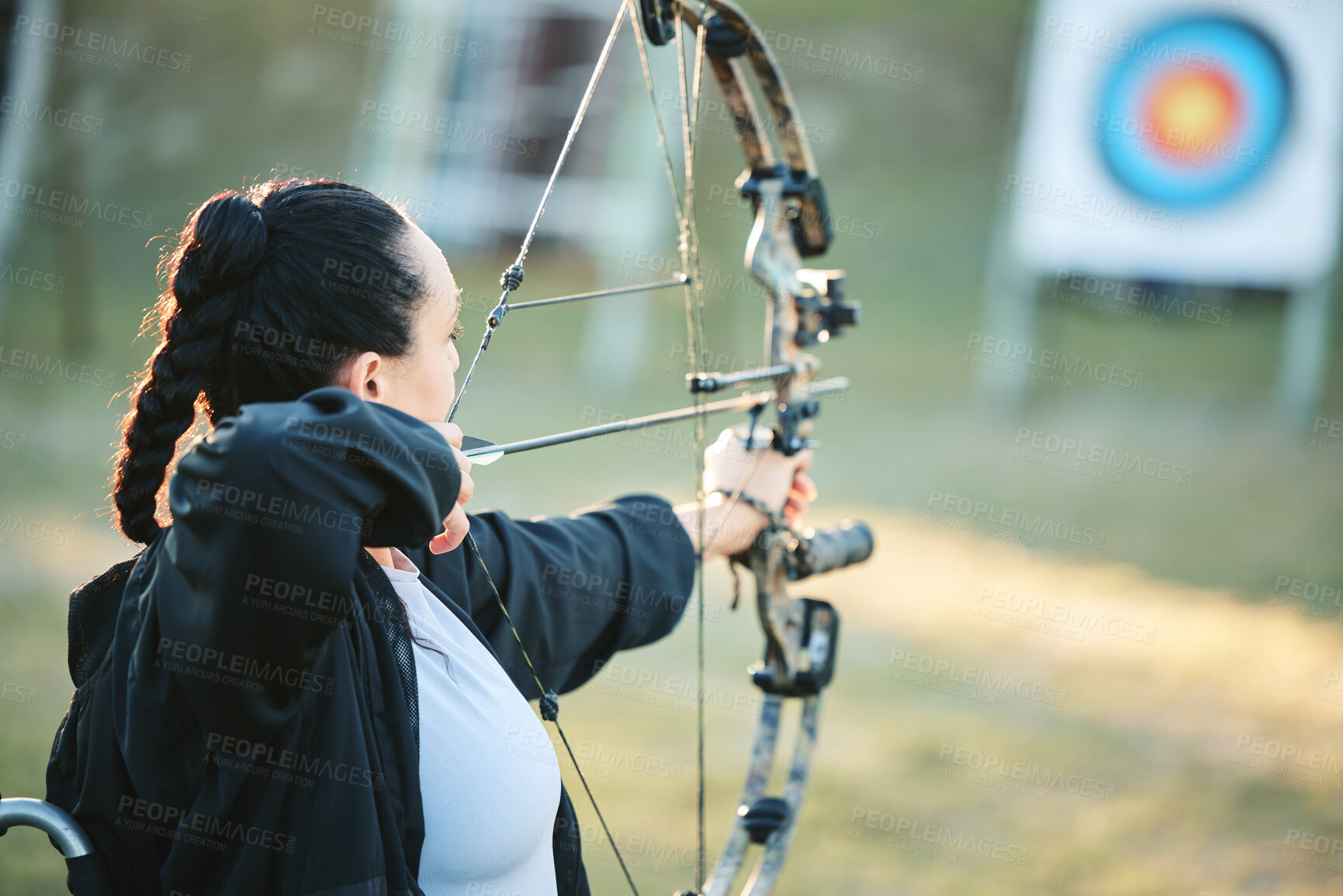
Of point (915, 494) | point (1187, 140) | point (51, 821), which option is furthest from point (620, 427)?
point (1187, 140)

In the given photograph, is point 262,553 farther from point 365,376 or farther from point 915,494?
point 915,494

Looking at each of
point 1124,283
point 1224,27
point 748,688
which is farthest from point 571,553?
point 1124,283

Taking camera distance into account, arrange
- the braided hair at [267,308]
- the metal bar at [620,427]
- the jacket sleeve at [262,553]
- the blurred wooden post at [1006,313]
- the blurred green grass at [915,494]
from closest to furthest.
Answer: the jacket sleeve at [262,553], the braided hair at [267,308], the metal bar at [620,427], the blurred green grass at [915,494], the blurred wooden post at [1006,313]

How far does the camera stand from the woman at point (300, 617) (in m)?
0.75

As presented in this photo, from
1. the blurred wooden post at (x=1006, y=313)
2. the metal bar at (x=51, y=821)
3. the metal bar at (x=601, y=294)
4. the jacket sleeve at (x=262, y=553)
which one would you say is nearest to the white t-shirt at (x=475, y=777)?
the jacket sleeve at (x=262, y=553)

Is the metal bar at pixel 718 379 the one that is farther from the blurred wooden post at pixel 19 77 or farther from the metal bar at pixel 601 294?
the blurred wooden post at pixel 19 77

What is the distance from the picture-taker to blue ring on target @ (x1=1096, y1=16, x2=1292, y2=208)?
624cm

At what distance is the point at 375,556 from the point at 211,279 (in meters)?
0.29

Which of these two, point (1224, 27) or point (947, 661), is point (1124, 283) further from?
point (947, 661)

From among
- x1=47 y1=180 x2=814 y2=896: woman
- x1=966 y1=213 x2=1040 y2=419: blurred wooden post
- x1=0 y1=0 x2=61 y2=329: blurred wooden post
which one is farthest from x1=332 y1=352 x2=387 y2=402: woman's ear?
x1=0 y1=0 x2=61 y2=329: blurred wooden post

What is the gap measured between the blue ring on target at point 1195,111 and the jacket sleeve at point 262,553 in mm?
6613

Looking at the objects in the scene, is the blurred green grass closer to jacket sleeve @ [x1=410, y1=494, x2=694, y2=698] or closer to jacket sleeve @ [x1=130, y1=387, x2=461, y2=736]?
jacket sleeve @ [x1=410, y1=494, x2=694, y2=698]

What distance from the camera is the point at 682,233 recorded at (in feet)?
5.14

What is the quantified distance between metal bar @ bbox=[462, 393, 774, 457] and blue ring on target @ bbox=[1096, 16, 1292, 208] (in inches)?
225
